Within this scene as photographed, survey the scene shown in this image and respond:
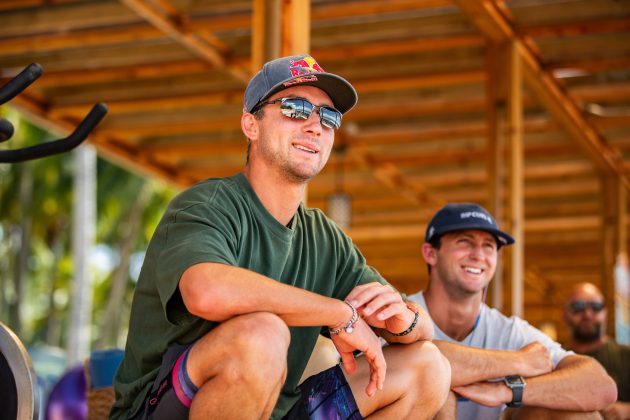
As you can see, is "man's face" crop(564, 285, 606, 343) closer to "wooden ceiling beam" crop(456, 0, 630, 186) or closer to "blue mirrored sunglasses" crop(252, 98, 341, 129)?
"wooden ceiling beam" crop(456, 0, 630, 186)

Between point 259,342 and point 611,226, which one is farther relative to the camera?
point 611,226

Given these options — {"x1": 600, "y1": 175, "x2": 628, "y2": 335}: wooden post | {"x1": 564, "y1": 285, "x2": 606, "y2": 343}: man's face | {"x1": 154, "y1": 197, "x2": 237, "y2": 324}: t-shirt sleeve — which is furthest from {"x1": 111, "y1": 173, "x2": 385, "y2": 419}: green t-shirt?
{"x1": 600, "y1": 175, "x2": 628, "y2": 335}: wooden post

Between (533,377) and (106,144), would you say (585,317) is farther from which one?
(106,144)

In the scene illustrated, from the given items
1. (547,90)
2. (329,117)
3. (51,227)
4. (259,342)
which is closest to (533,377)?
(329,117)

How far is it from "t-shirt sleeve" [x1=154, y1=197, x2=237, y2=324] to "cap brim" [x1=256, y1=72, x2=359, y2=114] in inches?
19.3

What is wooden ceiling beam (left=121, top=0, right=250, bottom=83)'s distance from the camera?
7.47 metres

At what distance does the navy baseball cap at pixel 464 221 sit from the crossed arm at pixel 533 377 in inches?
22.8

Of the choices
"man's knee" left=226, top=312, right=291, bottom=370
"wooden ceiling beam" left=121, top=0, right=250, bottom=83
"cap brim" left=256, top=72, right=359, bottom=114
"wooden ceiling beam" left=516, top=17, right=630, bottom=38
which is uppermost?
"wooden ceiling beam" left=516, top=17, right=630, bottom=38

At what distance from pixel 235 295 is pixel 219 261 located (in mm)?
110

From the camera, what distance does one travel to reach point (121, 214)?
33844 mm

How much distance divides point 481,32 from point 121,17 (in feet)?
9.24

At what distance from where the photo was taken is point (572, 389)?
4.01 metres

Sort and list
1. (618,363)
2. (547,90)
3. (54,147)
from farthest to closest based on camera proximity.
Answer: (547,90), (618,363), (54,147)

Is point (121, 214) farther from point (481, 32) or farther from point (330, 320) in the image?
point (330, 320)
